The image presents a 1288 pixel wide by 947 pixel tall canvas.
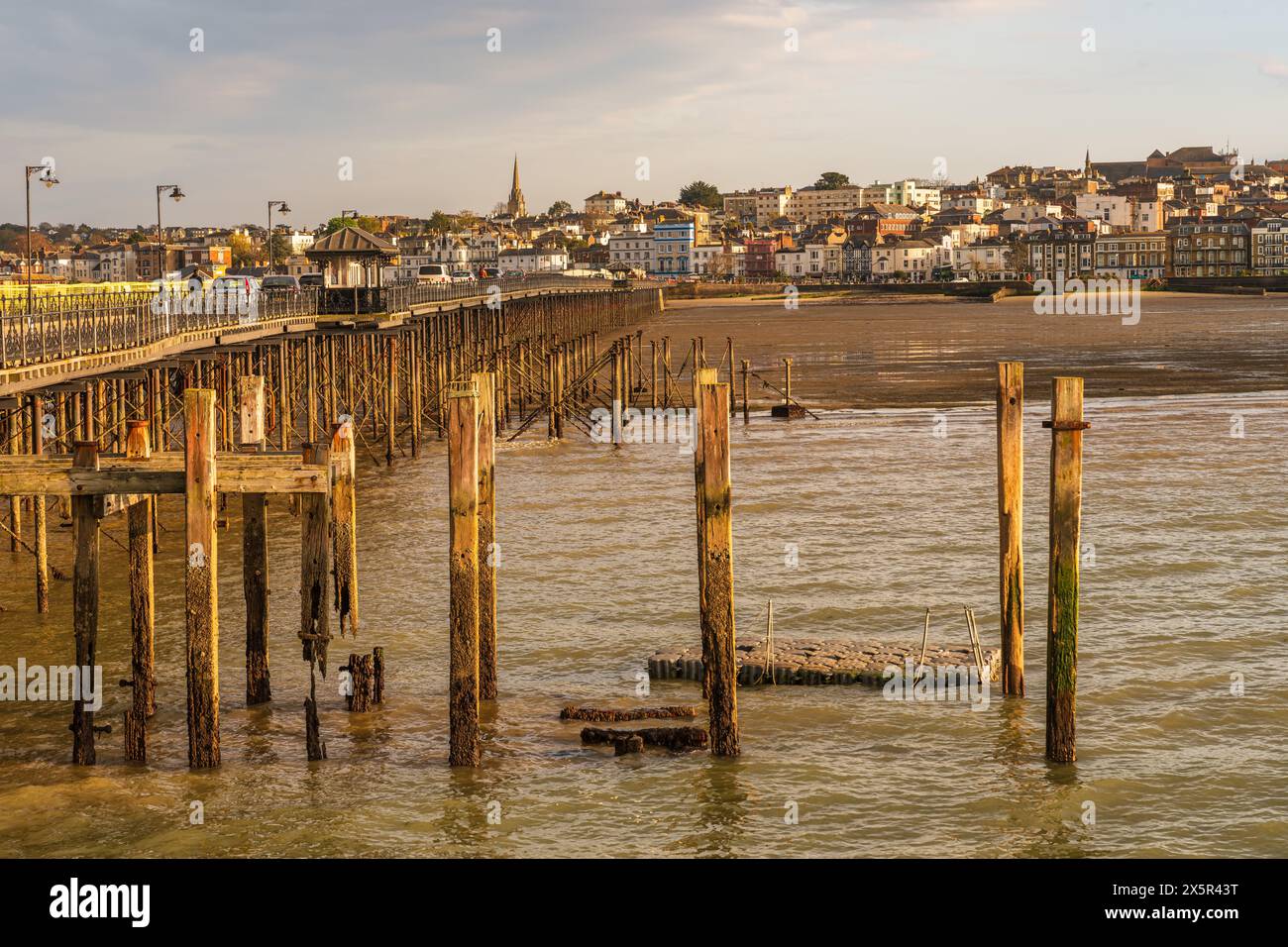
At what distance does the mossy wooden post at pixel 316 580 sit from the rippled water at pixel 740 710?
3.12 ft

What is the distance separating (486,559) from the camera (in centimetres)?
1697

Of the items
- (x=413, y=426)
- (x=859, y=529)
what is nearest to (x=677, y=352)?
(x=413, y=426)

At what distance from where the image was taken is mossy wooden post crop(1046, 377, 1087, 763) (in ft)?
46.4

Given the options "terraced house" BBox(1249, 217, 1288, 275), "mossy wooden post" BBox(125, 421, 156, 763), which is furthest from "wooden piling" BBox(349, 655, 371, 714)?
"terraced house" BBox(1249, 217, 1288, 275)

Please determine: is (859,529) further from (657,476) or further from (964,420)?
(964,420)

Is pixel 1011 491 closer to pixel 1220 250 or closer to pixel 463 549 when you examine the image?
pixel 463 549

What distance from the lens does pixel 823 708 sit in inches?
672

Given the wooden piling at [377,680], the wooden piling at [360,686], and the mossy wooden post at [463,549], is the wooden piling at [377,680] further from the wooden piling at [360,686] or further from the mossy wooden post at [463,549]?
the mossy wooden post at [463,549]

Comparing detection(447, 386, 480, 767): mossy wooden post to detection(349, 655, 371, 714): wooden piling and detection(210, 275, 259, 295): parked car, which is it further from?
detection(210, 275, 259, 295): parked car

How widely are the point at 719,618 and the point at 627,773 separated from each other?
1806 millimetres

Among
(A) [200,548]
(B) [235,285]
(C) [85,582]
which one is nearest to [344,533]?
(C) [85,582]

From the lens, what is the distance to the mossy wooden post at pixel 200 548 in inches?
562

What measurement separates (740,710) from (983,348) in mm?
73101

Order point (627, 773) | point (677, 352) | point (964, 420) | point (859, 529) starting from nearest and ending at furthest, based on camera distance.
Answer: point (627, 773) → point (859, 529) → point (964, 420) → point (677, 352)
